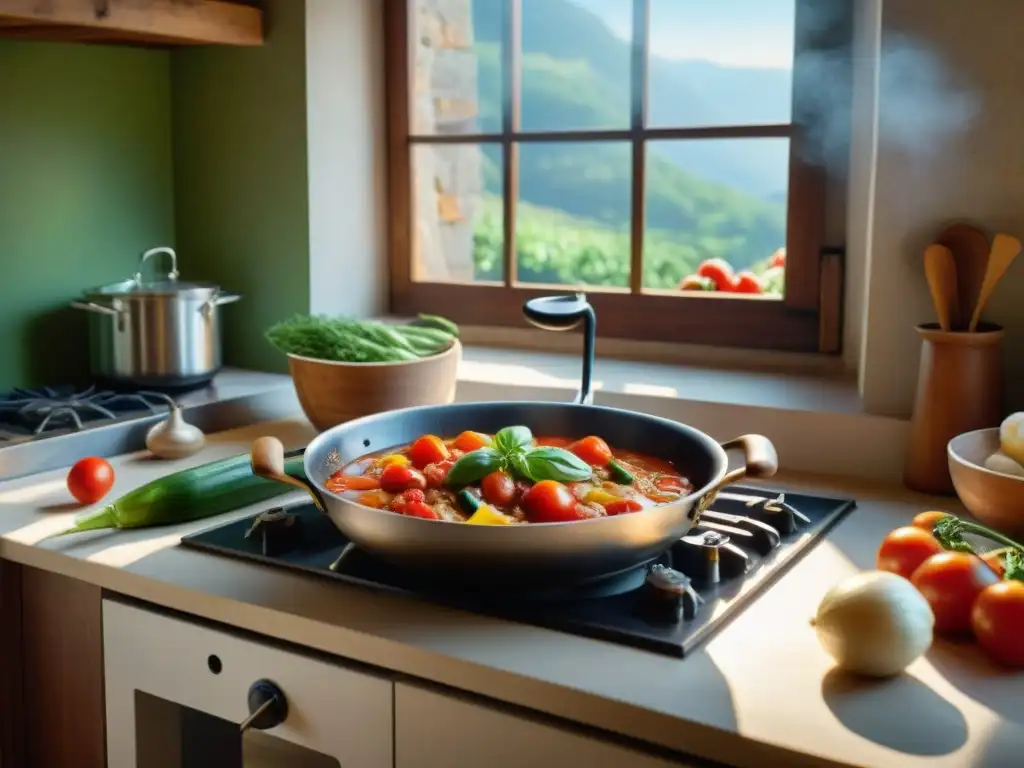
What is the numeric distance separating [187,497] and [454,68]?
1288 mm

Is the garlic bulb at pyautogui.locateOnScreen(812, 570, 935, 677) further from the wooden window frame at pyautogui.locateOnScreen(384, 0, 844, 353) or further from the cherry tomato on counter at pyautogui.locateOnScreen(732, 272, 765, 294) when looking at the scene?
the cherry tomato on counter at pyautogui.locateOnScreen(732, 272, 765, 294)

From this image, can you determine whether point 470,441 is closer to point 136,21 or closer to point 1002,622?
point 1002,622

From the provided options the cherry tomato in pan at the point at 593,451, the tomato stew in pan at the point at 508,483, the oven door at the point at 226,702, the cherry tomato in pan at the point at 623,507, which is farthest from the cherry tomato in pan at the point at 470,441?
the oven door at the point at 226,702

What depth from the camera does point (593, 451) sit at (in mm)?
1360

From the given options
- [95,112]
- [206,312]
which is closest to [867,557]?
[206,312]

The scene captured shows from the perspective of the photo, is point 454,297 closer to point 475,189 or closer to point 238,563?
point 475,189

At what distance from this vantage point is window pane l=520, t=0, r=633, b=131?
2152 millimetres

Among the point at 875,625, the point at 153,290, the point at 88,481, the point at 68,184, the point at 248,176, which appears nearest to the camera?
the point at 875,625

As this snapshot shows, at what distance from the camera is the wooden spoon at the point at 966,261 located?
1.51 metres

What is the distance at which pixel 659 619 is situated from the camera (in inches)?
42.5

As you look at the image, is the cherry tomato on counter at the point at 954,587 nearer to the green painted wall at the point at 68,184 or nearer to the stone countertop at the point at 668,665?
the stone countertop at the point at 668,665

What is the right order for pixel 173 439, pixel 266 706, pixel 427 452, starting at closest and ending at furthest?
pixel 266 706 < pixel 427 452 < pixel 173 439

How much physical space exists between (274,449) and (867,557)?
674 millimetres

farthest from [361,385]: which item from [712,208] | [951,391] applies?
[712,208]
